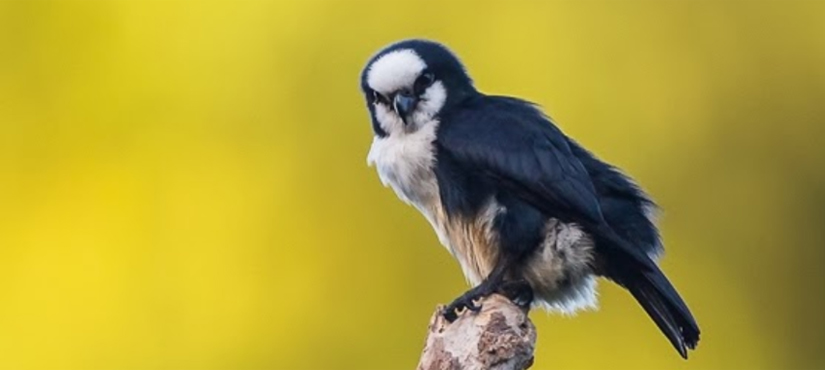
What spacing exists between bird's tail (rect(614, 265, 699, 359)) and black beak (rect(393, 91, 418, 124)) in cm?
67

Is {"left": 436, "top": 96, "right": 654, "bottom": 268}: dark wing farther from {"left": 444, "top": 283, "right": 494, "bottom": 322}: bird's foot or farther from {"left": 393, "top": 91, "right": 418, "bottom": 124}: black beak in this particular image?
{"left": 444, "top": 283, "right": 494, "bottom": 322}: bird's foot

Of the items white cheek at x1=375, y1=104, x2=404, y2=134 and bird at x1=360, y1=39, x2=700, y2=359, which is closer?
bird at x1=360, y1=39, x2=700, y2=359

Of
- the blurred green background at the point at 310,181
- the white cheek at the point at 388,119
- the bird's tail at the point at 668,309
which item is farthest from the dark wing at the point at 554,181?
the blurred green background at the point at 310,181

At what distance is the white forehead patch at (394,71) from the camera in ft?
17.1

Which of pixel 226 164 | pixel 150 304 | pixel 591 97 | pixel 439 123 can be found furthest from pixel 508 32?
pixel 439 123

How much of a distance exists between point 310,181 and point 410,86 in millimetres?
3184

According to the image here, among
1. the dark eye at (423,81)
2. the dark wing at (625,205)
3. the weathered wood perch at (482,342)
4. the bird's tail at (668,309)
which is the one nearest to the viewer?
the weathered wood perch at (482,342)

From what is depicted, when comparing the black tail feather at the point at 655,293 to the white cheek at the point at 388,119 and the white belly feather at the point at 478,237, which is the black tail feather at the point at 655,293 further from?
the white cheek at the point at 388,119

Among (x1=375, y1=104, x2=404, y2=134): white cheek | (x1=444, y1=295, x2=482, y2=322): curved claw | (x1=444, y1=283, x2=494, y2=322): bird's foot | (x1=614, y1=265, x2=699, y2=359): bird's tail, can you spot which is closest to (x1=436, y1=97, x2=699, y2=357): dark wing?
(x1=614, y1=265, x2=699, y2=359): bird's tail

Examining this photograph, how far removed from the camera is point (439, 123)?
5.17 meters

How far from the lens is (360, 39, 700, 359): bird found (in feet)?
16.2

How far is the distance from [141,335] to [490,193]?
11.5ft

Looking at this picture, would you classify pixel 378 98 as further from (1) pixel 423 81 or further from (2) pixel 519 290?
(2) pixel 519 290

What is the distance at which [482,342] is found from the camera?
4.39m
